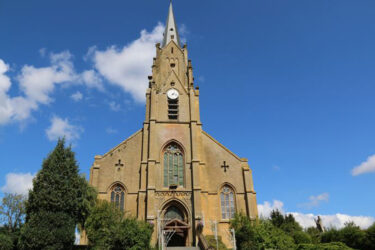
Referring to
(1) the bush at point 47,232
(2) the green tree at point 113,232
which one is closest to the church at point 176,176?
(2) the green tree at point 113,232

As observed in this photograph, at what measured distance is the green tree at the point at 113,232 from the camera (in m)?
20.0

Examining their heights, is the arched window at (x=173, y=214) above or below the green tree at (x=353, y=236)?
above

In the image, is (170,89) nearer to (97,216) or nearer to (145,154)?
(145,154)

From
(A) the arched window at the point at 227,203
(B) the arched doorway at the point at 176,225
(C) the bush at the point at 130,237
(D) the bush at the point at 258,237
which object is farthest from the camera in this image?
(A) the arched window at the point at 227,203

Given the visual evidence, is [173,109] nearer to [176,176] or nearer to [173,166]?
[173,166]

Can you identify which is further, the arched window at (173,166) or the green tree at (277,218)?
the green tree at (277,218)

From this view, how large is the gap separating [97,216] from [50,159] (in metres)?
5.78

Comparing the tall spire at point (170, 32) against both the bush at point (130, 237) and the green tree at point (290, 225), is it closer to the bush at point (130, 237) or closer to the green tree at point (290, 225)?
the bush at point (130, 237)

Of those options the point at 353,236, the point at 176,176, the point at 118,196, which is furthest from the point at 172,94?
the point at 353,236

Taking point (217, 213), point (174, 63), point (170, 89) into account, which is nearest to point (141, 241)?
point (217, 213)

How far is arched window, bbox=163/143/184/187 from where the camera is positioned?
1125 inches

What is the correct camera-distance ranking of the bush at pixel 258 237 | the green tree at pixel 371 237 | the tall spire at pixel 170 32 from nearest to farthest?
the bush at pixel 258 237, the green tree at pixel 371 237, the tall spire at pixel 170 32

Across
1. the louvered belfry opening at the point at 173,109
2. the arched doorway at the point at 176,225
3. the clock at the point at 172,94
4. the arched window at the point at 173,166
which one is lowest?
the arched doorway at the point at 176,225

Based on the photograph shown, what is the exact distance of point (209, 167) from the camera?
98.1ft
